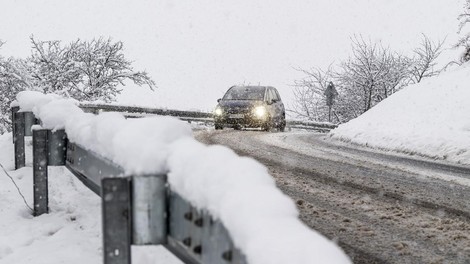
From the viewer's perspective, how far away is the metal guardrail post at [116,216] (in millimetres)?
2576

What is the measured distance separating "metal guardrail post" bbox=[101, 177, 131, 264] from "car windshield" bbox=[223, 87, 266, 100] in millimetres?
18565

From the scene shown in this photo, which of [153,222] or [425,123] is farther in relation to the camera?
[425,123]

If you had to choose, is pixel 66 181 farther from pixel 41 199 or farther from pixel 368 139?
pixel 368 139

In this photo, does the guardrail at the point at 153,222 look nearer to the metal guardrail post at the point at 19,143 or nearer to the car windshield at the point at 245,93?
the metal guardrail post at the point at 19,143

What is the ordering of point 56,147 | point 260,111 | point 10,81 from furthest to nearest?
point 10,81 < point 260,111 < point 56,147

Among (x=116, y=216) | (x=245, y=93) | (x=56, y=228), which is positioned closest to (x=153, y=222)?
(x=116, y=216)

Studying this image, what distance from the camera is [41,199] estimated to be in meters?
5.48

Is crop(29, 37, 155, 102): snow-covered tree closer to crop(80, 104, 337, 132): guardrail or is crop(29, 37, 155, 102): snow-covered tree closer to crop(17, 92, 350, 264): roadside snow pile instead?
crop(80, 104, 337, 132): guardrail

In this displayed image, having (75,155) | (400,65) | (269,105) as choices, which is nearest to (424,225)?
(75,155)

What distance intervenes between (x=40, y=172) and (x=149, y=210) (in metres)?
3.20

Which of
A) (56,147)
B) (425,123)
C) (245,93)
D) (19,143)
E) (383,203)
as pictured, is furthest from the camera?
(245,93)

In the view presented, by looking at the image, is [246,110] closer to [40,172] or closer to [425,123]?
[425,123]

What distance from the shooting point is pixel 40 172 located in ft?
17.9

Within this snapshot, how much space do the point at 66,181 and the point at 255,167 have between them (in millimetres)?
5039
